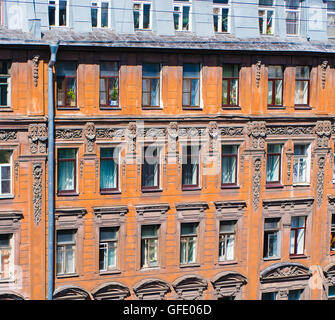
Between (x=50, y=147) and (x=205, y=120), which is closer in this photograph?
(x=50, y=147)

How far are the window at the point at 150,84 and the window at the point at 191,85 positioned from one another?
38.3 inches

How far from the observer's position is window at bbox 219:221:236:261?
75.6ft

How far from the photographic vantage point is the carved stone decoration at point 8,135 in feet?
66.3

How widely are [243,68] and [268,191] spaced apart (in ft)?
14.7

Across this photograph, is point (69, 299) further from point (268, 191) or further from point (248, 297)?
point (268, 191)

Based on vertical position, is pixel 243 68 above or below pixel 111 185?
above

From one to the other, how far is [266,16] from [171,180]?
268 inches

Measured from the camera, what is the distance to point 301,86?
77.7ft

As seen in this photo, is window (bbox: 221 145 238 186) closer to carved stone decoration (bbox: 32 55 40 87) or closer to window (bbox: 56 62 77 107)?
window (bbox: 56 62 77 107)

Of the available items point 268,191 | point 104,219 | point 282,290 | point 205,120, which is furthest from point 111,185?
point 282,290

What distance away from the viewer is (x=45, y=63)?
2048 centimetres

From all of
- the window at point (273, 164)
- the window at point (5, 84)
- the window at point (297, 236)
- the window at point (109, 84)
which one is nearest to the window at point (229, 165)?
the window at point (273, 164)

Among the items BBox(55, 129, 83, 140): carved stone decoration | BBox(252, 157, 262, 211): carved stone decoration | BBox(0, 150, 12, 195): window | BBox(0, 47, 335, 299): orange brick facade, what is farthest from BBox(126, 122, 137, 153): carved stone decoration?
BBox(252, 157, 262, 211): carved stone decoration

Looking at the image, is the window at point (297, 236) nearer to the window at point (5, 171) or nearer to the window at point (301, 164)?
the window at point (301, 164)
